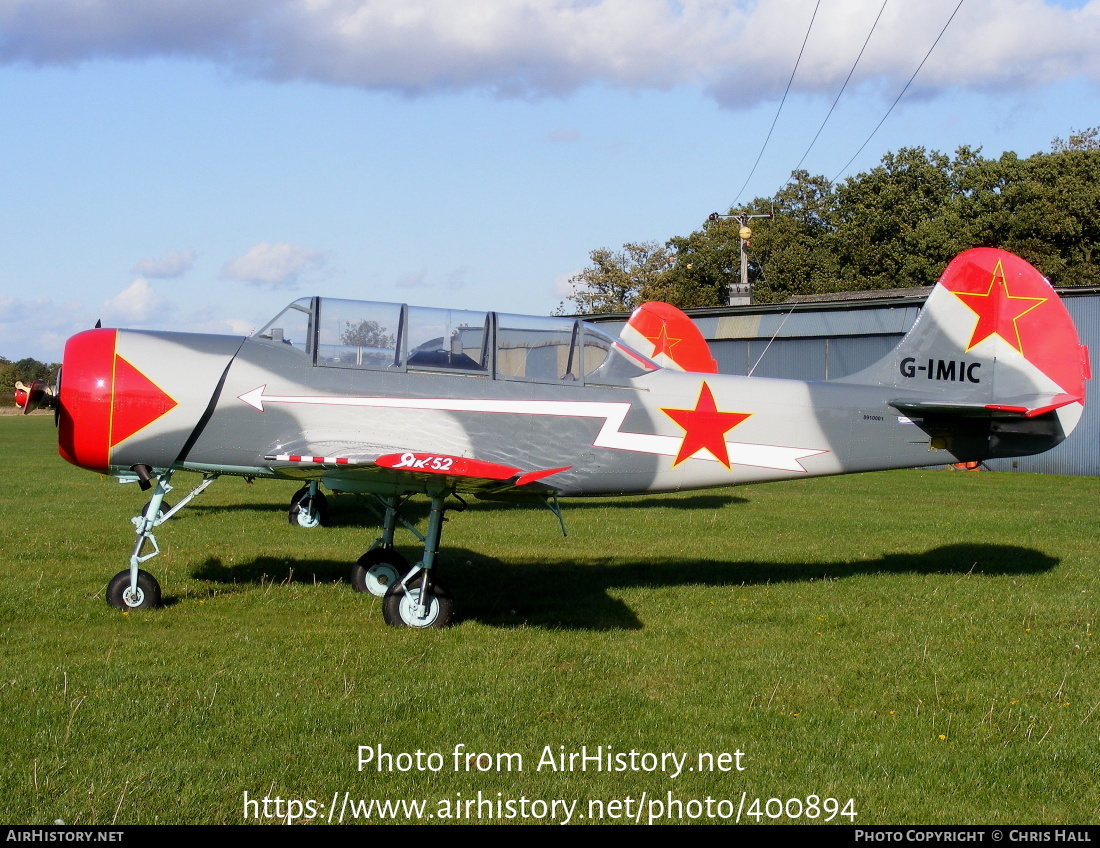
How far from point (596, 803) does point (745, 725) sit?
4.32 feet

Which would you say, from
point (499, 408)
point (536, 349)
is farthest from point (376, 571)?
point (536, 349)

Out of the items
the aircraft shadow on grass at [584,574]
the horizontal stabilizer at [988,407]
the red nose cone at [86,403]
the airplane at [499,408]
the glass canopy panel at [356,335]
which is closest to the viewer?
the red nose cone at [86,403]

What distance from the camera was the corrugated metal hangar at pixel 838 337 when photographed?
75.9 feet

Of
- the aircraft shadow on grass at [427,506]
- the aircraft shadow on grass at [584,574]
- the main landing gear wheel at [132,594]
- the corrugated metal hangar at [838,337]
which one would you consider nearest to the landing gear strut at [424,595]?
the aircraft shadow on grass at [584,574]

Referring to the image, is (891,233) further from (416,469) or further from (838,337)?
(416,469)

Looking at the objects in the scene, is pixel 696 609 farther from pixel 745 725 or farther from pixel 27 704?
pixel 27 704

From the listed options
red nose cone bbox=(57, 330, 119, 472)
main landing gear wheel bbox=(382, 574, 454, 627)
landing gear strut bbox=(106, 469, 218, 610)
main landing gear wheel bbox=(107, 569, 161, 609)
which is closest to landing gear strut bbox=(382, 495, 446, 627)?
main landing gear wheel bbox=(382, 574, 454, 627)

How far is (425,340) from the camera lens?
7.70m

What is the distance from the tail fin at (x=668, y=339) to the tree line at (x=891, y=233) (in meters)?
28.4

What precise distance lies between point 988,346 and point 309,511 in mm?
8123

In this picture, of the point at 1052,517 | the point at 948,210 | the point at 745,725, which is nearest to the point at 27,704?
the point at 745,725

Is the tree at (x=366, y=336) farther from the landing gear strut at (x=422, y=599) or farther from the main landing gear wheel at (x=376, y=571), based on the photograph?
the main landing gear wheel at (x=376, y=571)

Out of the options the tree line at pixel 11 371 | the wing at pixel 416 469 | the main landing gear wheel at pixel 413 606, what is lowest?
the tree line at pixel 11 371

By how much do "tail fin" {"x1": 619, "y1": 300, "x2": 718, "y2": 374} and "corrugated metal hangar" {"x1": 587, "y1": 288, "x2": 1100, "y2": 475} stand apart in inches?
308
